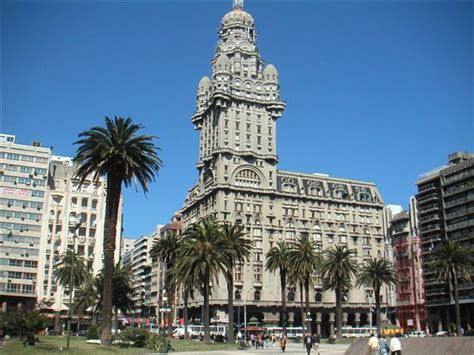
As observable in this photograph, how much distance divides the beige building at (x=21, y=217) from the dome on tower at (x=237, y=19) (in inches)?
2440

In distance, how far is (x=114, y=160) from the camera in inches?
2090

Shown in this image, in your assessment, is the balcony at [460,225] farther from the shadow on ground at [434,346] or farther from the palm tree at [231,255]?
the shadow on ground at [434,346]

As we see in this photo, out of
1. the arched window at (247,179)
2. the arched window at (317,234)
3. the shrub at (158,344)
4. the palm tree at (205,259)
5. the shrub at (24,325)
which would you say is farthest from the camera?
the arched window at (317,234)

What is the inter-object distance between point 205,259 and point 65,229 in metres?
53.9

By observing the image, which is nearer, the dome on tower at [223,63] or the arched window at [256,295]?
the arched window at [256,295]

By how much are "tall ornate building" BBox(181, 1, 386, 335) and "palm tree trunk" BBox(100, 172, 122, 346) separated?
6637 cm

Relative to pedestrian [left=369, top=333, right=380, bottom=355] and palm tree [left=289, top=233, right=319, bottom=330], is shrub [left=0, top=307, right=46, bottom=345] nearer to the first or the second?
pedestrian [left=369, top=333, right=380, bottom=355]

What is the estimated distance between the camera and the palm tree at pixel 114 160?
5178 centimetres

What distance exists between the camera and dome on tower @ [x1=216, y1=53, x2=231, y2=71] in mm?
133875

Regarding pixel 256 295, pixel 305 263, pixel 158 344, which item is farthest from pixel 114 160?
pixel 256 295

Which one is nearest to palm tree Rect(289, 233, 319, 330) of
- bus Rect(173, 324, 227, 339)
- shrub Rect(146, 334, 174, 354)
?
bus Rect(173, 324, 227, 339)

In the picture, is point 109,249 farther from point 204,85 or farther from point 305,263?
point 204,85

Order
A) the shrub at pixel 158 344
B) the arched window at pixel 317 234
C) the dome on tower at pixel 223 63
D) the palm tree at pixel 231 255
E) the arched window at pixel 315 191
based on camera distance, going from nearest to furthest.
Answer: the shrub at pixel 158 344 < the palm tree at pixel 231 255 < the arched window at pixel 317 234 < the dome on tower at pixel 223 63 < the arched window at pixel 315 191

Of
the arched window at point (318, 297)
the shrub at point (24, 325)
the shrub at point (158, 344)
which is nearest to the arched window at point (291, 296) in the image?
the arched window at point (318, 297)
